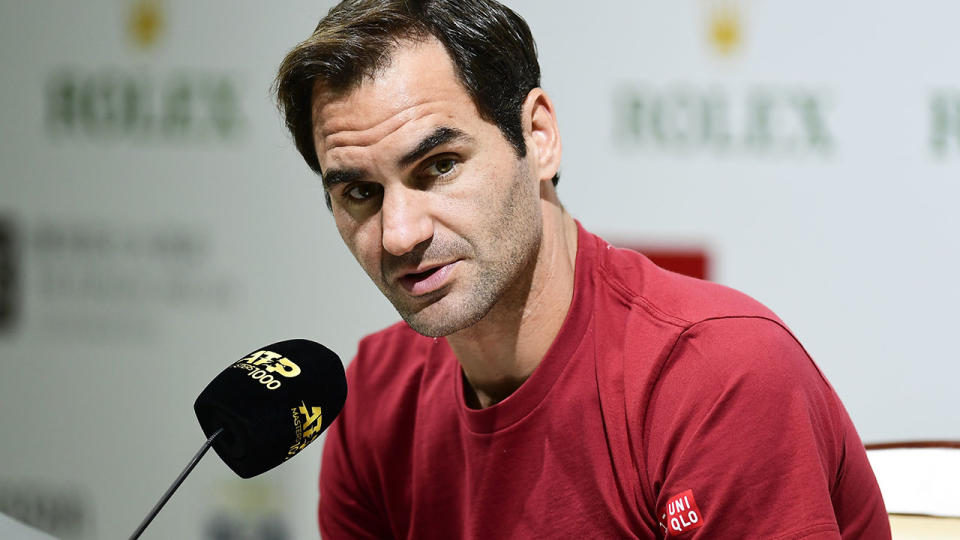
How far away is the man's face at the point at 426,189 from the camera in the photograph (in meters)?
1.19

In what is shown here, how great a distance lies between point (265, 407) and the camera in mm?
1017

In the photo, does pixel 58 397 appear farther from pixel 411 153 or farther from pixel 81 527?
pixel 411 153

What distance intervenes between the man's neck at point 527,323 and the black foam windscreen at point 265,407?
10.9 inches

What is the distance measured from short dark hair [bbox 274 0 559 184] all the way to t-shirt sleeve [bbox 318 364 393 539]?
1.38 feet

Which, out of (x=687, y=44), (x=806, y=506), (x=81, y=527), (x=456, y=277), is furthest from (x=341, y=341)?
Result: (x=806, y=506)

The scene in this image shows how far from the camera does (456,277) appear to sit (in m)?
1.23

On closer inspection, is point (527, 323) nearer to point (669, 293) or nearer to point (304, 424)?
point (669, 293)

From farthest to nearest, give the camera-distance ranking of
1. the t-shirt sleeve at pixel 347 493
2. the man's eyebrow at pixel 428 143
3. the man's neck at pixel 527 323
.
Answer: the t-shirt sleeve at pixel 347 493 → the man's neck at pixel 527 323 → the man's eyebrow at pixel 428 143

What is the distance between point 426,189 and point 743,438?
18.2 inches

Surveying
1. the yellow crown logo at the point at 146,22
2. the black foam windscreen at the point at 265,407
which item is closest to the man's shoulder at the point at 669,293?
the black foam windscreen at the point at 265,407

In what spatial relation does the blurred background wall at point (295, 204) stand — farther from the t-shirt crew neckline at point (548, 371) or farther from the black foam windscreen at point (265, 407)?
the black foam windscreen at point (265, 407)

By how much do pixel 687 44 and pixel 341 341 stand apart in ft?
3.46

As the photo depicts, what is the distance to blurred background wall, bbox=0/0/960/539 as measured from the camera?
2.19 meters

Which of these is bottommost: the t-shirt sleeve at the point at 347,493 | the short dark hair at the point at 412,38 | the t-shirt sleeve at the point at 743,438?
the t-shirt sleeve at the point at 347,493
